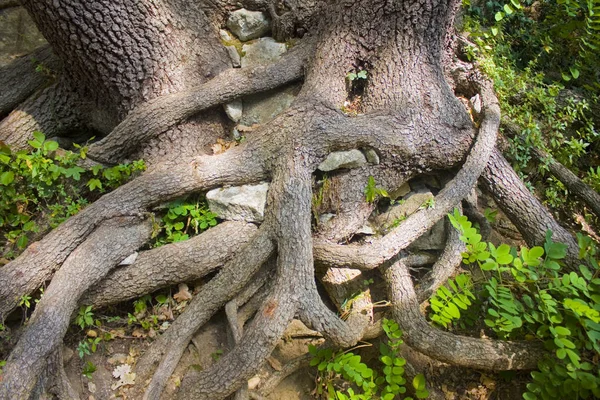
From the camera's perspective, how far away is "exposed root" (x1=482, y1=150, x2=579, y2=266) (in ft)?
11.1

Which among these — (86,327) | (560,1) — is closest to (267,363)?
(86,327)

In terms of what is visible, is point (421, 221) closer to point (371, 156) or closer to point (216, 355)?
point (371, 156)

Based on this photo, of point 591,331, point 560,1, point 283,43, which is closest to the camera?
point 591,331

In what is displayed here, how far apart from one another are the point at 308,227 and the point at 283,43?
1.85 meters

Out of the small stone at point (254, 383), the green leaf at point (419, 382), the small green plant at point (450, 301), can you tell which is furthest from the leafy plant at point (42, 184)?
the green leaf at point (419, 382)

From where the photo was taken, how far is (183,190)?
10.2 feet

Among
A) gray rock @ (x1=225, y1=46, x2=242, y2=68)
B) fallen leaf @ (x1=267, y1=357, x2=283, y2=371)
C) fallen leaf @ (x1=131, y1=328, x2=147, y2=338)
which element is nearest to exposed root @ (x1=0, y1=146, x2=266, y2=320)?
fallen leaf @ (x1=131, y1=328, x2=147, y2=338)

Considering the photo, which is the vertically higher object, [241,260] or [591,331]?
[241,260]

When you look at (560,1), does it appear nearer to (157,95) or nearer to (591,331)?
(591,331)

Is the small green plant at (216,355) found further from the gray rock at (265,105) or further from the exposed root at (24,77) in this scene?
the exposed root at (24,77)

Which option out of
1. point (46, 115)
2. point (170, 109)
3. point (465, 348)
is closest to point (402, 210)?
point (465, 348)

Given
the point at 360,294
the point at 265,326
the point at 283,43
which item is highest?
the point at 283,43

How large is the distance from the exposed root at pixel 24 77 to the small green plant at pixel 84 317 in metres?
2.02

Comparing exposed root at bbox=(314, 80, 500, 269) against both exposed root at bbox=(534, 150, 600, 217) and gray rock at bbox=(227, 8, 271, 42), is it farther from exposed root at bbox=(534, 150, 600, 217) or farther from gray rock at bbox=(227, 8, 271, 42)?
gray rock at bbox=(227, 8, 271, 42)
